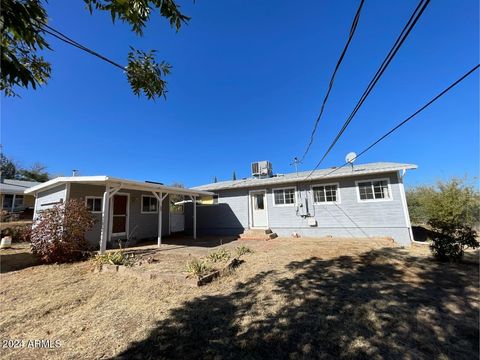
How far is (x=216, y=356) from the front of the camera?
111 inches

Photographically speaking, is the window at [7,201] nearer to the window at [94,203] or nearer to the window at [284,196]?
the window at [94,203]

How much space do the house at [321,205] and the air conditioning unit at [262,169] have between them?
0.07 m

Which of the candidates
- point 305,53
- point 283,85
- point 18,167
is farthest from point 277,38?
point 18,167

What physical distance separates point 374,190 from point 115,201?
1183 centimetres

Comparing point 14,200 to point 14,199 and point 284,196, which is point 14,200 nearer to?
point 14,199

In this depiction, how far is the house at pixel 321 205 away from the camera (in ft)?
34.1

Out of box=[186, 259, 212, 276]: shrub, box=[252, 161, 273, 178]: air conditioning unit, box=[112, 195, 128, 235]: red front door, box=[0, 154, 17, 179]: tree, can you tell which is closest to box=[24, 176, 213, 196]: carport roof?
box=[112, 195, 128, 235]: red front door

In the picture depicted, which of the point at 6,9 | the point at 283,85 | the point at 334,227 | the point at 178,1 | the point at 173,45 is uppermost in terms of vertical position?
the point at 283,85

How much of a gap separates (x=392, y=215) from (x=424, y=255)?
298 centimetres

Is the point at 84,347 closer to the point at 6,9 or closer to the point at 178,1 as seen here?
the point at 6,9

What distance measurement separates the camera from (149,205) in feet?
41.0

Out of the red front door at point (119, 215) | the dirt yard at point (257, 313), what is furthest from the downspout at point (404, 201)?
the red front door at point (119, 215)

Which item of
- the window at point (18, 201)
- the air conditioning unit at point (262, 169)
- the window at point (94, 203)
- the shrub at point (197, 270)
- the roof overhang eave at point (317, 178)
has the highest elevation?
the air conditioning unit at point (262, 169)

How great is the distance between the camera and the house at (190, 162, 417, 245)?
1041cm
